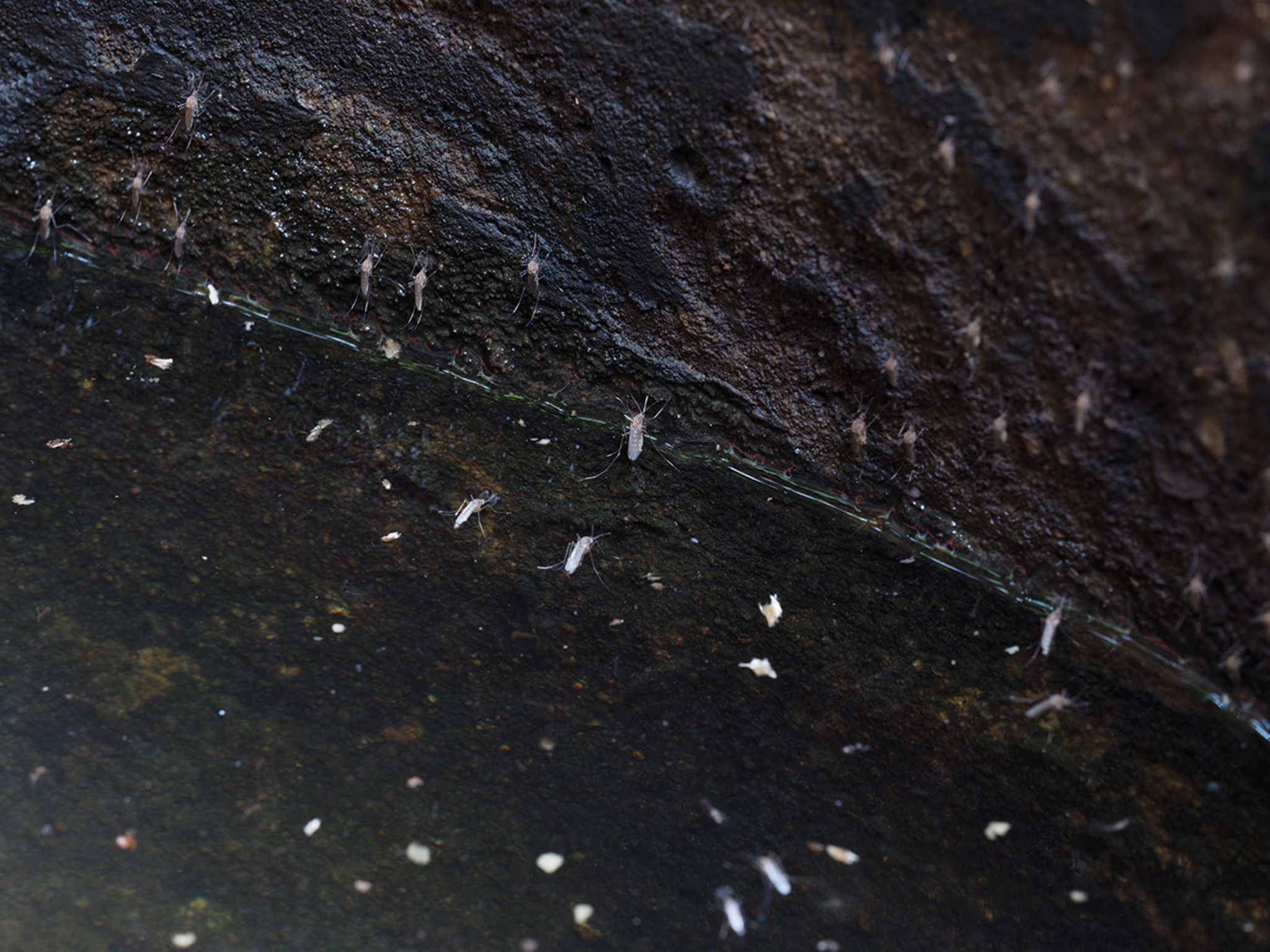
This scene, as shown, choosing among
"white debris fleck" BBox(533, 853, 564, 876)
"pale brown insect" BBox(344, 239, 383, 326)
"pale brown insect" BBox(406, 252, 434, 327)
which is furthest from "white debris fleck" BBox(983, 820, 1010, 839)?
"pale brown insect" BBox(344, 239, 383, 326)

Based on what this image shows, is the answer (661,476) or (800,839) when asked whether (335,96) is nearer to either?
(661,476)

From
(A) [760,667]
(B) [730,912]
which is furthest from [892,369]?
(B) [730,912]

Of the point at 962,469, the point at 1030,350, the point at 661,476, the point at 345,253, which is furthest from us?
the point at 345,253

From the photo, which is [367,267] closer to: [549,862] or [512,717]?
[512,717]

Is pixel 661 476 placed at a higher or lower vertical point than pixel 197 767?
higher

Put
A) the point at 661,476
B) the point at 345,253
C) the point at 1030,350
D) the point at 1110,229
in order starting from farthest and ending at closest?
the point at 345,253
the point at 661,476
the point at 1030,350
the point at 1110,229

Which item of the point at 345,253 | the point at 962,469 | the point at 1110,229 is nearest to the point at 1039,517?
the point at 962,469

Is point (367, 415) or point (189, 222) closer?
point (367, 415)
